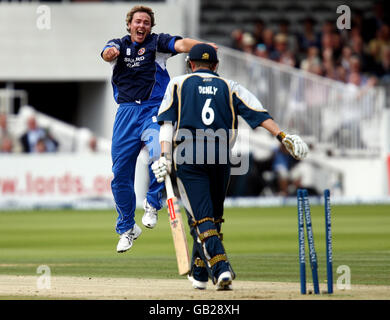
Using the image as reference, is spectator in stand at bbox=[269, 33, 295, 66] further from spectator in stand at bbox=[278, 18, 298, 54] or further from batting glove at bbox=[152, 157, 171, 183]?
batting glove at bbox=[152, 157, 171, 183]

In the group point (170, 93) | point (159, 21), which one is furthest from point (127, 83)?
point (159, 21)

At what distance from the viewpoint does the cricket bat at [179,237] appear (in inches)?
316

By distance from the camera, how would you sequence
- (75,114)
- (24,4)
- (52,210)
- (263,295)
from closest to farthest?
(263,295)
(52,210)
(24,4)
(75,114)

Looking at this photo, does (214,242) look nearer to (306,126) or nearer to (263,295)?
(263,295)

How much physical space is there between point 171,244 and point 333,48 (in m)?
10.9

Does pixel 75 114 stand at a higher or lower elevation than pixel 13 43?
lower

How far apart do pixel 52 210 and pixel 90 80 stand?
5335 mm

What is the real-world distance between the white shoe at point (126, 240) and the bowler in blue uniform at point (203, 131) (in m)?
1.96

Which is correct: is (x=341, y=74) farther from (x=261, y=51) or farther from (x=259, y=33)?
(x=259, y=33)

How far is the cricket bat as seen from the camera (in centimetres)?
802

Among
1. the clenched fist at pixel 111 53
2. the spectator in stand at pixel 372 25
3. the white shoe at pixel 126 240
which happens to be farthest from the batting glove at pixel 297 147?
the spectator in stand at pixel 372 25

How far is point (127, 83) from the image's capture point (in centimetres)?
1013

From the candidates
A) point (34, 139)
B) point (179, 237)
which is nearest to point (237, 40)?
point (34, 139)

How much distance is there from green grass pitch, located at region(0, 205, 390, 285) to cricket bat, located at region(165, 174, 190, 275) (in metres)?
1.40
